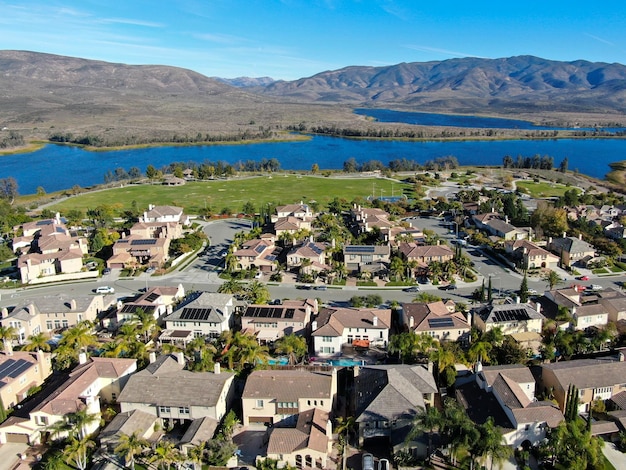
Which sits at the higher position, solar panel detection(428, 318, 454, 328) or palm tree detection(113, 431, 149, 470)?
solar panel detection(428, 318, 454, 328)

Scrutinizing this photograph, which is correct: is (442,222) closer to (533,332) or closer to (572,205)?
(572,205)

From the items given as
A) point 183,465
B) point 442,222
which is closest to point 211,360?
point 183,465

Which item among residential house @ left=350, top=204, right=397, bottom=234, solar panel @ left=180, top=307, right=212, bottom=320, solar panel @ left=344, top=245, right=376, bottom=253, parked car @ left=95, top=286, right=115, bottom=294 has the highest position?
residential house @ left=350, top=204, right=397, bottom=234

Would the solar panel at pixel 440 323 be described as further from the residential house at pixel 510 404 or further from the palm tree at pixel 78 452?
the palm tree at pixel 78 452

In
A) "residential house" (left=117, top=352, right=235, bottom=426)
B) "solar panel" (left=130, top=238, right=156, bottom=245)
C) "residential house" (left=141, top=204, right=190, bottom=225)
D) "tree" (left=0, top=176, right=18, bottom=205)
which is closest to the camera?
"residential house" (left=117, top=352, right=235, bottom=426)

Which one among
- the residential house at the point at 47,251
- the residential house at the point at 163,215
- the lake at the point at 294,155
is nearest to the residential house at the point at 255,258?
the residential house at the point at 47,251

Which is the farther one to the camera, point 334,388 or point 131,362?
point 131,362

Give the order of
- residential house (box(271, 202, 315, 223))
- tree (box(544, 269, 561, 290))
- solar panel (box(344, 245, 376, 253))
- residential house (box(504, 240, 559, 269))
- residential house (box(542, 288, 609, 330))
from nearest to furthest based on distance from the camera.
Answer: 1. residential house (box(542, 288, 609, 330))
2. tree (box(544, 269, 561, 290))
3. residential house (box(504, 240, 559, 269))
4. solar panel (box(344, 245, 376, 253))
5. residential house (box(271, 202, 315, 223))

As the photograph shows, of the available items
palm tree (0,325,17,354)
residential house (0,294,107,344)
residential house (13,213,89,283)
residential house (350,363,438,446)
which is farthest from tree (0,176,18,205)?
residential house (350,363,438,446)

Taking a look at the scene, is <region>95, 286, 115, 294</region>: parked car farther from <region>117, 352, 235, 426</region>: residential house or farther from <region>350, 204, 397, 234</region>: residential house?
<region>350, 204, 397, 234</region>: residential house
